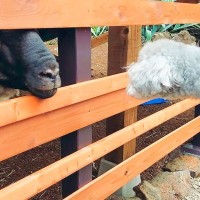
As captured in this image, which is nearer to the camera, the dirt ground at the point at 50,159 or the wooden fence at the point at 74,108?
the wooden fence at the point at 74,108

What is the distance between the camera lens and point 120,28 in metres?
3.10

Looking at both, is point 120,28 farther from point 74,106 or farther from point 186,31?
point 186,31

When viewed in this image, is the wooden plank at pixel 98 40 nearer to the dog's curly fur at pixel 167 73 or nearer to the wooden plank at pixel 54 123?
the wooden plank at pixel 54 123

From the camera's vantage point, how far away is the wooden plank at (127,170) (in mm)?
2593

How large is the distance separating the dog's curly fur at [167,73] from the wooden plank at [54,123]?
0.75 metres

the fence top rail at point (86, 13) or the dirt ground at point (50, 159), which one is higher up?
Answer: the fence top rail at point (86, 13)

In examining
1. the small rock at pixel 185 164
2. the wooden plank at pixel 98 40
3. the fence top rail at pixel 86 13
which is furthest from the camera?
the wooden plank at pixel 98 40

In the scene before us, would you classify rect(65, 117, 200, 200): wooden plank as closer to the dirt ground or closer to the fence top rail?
the dirt ground

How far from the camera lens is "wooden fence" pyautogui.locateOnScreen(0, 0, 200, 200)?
1928 millimetres

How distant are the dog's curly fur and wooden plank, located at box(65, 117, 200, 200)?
1.17 meters

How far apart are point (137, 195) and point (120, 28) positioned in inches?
58.9

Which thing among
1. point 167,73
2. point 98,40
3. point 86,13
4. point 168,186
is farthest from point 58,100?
point 98,40

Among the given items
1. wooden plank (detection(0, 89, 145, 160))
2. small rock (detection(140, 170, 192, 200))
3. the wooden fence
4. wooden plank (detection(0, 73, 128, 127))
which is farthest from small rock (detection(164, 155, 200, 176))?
wooden plank (detection(0, 73, 128, 127))

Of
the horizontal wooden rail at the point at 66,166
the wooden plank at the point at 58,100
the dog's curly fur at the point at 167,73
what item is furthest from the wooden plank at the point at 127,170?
the dog's curly fur at the point at 167,73
